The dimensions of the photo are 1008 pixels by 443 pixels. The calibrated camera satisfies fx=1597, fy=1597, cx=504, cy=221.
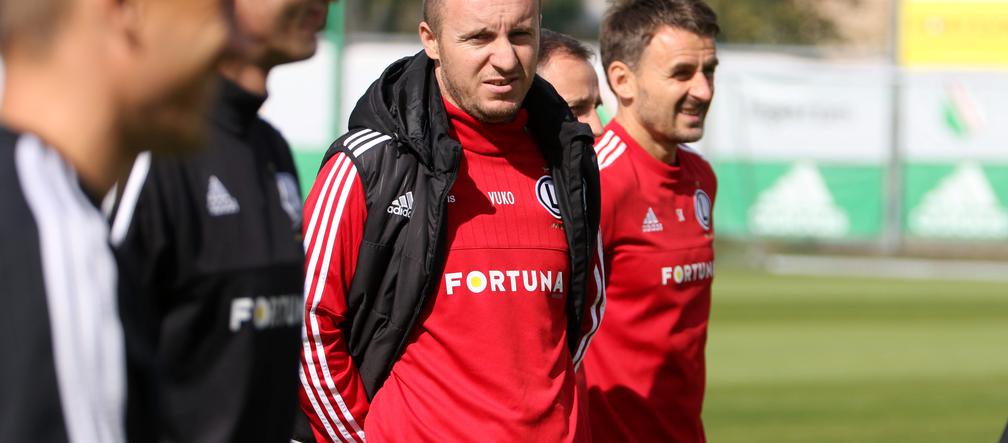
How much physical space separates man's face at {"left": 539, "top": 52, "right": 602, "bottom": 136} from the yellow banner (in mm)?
22915

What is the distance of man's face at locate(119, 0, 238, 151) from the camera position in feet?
6.63

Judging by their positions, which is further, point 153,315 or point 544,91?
point 544,91

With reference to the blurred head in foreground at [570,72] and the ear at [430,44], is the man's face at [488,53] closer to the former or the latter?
the ear at [430,44]

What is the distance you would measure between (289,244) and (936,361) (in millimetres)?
12648

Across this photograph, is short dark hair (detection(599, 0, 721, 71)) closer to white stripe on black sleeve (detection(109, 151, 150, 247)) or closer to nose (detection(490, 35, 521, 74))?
nose (detection(490, 35, 521, 74))

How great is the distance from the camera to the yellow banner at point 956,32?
27.4 metres

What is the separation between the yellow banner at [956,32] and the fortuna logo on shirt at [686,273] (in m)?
23.1

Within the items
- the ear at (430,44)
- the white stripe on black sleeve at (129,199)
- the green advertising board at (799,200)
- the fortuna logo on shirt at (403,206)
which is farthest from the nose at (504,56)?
the green advertising board at (799,200)

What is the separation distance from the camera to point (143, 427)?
2.14 metres

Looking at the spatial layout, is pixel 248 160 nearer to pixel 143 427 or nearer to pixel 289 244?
pixel 289 244

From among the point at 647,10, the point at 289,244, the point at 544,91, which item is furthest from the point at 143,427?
the point at 647,10

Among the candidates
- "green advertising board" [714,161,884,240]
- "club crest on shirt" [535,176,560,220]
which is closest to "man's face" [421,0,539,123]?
"club crest on shirt" [535,176,560,220]

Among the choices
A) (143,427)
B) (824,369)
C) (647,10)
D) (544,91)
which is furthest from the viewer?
(824,369)

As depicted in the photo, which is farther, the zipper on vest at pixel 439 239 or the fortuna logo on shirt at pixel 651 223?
the fortuna logo on shirt at pixel 651 223
